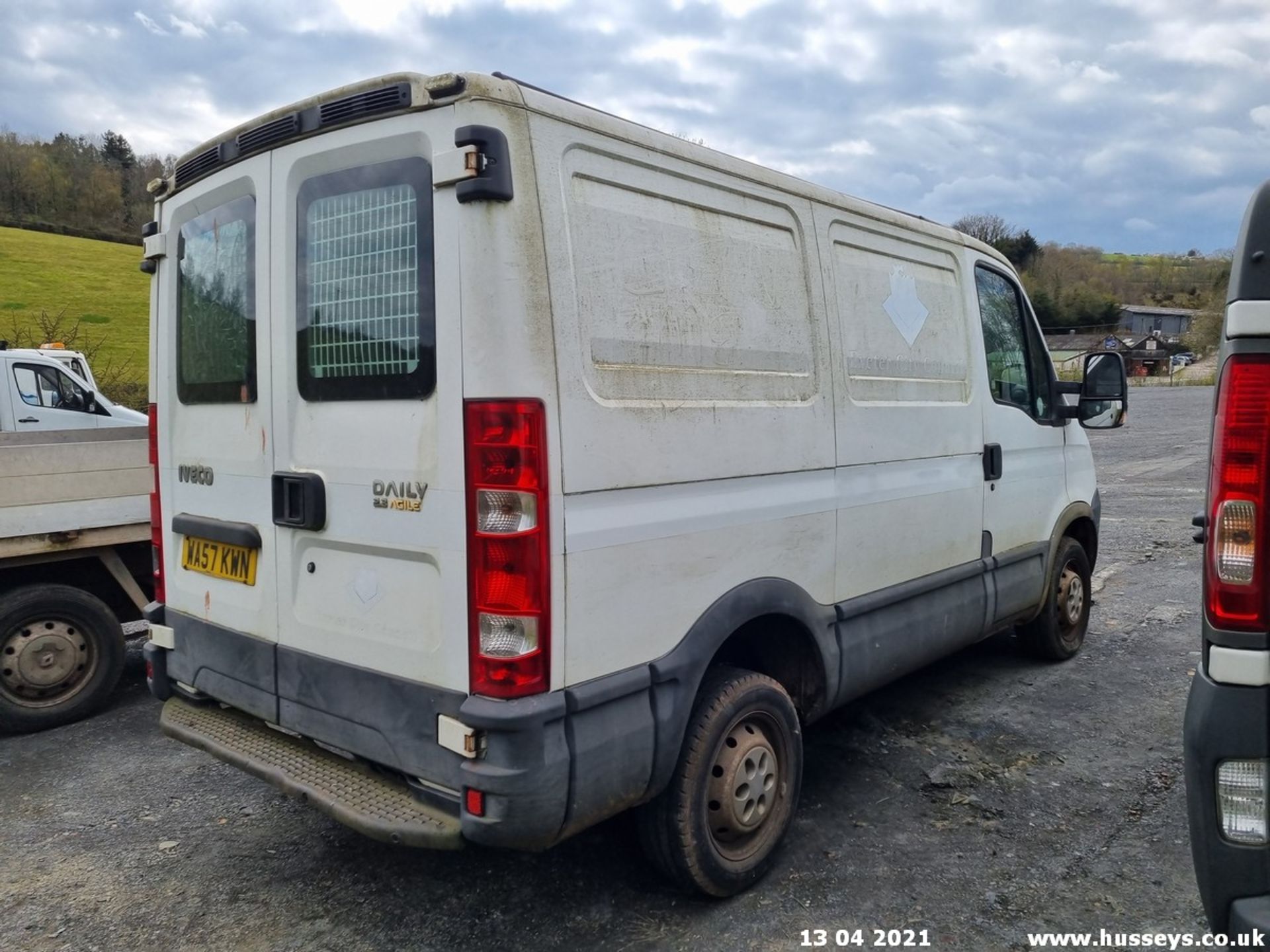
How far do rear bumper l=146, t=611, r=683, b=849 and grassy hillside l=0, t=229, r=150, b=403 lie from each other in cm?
2503

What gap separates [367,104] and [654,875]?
2616mm

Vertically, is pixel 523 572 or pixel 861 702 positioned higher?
pixel 523 572

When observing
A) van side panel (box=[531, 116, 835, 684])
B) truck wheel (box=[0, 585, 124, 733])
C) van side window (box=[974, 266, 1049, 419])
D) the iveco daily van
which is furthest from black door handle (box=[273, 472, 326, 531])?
van side window (box=[974, 266, 1049, 419])

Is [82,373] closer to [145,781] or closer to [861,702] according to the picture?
[145,781]

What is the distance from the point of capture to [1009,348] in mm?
4926

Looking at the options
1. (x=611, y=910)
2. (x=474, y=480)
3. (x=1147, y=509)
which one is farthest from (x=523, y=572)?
(x=1147, y=509)

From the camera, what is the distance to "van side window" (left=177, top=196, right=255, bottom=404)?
3.16m

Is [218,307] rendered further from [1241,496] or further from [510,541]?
[1241,496]

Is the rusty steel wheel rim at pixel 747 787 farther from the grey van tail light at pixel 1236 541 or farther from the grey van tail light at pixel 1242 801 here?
the grey van tail light at pixel 1236 541

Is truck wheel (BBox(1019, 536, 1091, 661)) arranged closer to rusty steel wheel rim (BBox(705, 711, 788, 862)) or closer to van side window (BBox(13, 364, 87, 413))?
rusty steel wheel rim (BBox(705, 711, 788, 862))

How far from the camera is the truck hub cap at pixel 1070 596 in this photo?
A: 5477mm

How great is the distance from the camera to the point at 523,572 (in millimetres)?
2428

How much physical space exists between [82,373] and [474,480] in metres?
12.7

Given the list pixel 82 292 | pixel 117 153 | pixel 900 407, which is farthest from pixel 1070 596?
pixel 117 153
